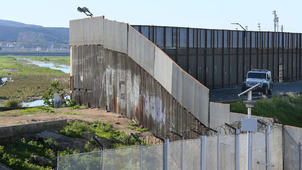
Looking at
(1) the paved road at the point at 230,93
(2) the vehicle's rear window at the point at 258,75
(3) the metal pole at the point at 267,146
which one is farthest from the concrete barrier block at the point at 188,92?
(2) the vehicle's rear window at the point at 258,75

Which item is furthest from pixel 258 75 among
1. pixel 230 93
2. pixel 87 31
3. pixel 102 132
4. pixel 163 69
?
pixel 87 31

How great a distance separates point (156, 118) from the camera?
33.2 meters

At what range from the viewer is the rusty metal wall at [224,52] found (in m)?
45.8

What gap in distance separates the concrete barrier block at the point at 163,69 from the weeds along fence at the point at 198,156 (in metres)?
9.47

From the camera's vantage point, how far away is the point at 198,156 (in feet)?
55.9

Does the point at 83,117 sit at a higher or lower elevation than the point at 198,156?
lower

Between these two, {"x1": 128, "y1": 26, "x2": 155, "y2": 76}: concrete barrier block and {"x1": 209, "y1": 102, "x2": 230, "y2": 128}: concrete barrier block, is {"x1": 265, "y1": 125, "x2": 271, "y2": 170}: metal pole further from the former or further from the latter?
{"x1": 128, "y1": 26, "x2": 155, "y2": 76}: concrete barrier block

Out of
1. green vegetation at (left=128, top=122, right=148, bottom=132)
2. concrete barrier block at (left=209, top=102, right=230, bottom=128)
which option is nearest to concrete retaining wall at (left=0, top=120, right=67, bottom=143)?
green vegetation at (left=128, top=122, right=148, bottom=132)

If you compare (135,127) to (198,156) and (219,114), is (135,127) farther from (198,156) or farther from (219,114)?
(198,156)

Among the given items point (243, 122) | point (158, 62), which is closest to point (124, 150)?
point (243, 122)

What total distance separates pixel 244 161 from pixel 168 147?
457 cm

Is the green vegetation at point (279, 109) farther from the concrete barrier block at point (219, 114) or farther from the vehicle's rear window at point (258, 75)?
the vehicle's rear window at point (258, 75)

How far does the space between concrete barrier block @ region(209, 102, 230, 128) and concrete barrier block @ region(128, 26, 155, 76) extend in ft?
25.3

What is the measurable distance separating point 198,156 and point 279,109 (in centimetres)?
1643
